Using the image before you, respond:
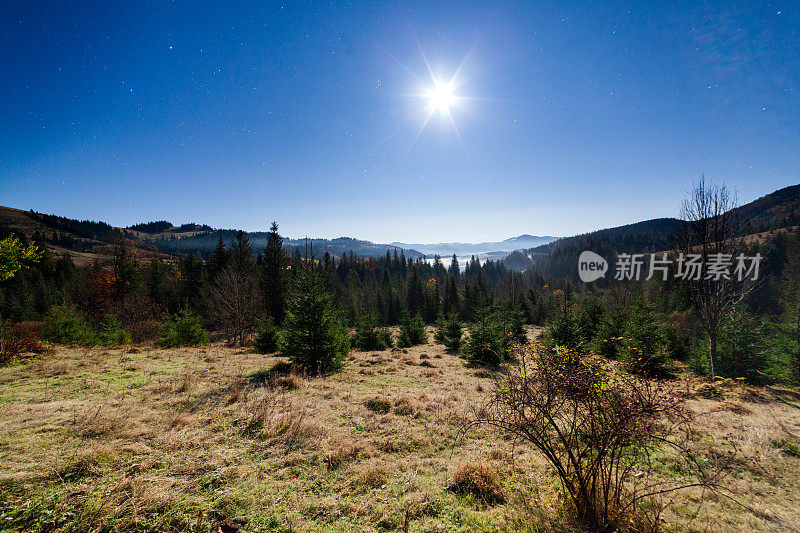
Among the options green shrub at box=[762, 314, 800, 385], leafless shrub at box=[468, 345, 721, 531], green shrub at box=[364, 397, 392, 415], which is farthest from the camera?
green shrub at box=[762, 314, 800, 385]

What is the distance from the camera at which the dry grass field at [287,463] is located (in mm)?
4016

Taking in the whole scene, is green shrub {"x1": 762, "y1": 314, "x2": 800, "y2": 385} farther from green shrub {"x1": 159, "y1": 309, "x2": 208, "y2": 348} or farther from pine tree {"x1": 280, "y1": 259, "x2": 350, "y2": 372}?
green shrub {"x1": 159, "y1": 309, "x2": 208, "y2": 348}

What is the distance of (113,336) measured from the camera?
1794cm

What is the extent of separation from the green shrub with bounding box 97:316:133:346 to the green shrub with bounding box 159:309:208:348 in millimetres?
1978

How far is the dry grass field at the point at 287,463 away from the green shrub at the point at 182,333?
9032 mm

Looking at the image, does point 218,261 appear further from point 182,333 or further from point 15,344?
point 15,344

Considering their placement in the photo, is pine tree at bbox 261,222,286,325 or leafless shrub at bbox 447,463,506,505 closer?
leafless shrub at bbox 447,463,506,505

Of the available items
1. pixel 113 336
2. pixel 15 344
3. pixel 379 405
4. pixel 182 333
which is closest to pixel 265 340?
pixel 182 333

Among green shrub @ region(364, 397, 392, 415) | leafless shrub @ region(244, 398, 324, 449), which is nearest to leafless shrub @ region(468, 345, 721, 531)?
leafless shrub @ region(244, 398, 324, 449)

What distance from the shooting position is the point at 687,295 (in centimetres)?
1594

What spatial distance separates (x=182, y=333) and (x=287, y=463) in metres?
19.5

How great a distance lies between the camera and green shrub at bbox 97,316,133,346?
699 inches

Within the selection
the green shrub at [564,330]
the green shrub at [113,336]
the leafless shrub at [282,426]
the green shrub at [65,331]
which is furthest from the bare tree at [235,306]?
the green shrub at [564,330]

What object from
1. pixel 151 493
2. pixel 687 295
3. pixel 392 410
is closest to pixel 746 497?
pixel 392 410
